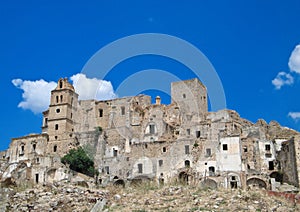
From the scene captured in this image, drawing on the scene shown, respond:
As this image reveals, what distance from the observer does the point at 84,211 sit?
30609 mm

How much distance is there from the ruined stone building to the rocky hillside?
17.9m

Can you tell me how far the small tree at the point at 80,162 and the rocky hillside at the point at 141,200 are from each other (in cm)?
2297

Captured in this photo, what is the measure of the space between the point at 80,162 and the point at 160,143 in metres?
10.6

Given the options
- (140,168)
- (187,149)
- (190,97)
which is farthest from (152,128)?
(190,97)

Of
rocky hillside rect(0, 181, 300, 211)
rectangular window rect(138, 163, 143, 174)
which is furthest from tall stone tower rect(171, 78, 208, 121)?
rocky hillside rect(0, 181, 300, 211)

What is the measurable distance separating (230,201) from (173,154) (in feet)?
83.4

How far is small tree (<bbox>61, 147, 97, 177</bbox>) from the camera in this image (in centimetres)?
5853

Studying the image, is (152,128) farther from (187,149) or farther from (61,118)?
(61,118)

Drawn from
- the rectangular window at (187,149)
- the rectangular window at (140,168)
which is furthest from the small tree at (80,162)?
the rectangular window at (187,149)

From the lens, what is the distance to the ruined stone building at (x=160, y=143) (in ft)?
173

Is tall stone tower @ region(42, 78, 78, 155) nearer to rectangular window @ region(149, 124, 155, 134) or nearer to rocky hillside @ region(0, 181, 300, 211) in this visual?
rectangular window @ region(149, 124, 155, 134)

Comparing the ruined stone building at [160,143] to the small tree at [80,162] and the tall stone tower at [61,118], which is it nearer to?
the tall stone tower at [61,118]

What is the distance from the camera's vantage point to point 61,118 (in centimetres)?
6544

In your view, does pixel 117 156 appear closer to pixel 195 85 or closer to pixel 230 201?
pixel 195 85
